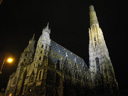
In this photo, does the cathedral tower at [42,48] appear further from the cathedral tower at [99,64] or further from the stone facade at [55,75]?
the cathedral tower at [99,64]

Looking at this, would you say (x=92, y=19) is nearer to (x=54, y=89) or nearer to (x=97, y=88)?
(x=97, y=88)

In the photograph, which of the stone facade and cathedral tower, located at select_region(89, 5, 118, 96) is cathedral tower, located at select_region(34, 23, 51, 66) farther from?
cathedral tower, located at select_region(89, 5, 118, 96)

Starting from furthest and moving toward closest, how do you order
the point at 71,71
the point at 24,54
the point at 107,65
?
1. the point at 107,65
2. the point at 24,54
3. the point at 71,71

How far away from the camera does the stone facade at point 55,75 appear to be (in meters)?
27.2

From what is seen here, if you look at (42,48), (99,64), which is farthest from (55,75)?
(99,64)

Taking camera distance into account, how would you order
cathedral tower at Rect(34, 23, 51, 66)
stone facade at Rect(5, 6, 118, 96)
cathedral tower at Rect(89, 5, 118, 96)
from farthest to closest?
cathedral tower at Rect(89, 5, 118, 96), cathedral tower at Rect(34, 23, 51, 66), stone facade at Rect(5, 6, 118, 96)

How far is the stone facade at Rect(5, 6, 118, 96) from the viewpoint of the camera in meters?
27.2

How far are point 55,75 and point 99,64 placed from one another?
84.7 ft

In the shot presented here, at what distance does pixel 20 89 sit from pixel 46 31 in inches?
848

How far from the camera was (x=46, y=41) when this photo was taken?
3731 centimetres

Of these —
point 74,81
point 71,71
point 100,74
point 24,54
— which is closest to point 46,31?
point 24,54

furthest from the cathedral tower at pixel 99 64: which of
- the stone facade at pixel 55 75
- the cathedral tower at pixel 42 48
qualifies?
the cathedral tower at pixel 42 48

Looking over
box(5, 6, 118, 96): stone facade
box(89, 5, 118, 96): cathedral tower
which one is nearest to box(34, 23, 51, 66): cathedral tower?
box(5, 6, 118, 96): stone facade

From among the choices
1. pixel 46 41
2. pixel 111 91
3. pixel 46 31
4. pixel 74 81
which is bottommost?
pixel 111 91
